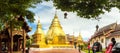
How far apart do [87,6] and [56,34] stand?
3947 centimetres

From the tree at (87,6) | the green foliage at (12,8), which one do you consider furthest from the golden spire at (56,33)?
the tree at (87,6)

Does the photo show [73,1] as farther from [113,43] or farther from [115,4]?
[113,43]

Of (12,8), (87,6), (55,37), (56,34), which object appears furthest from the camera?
(56,34)

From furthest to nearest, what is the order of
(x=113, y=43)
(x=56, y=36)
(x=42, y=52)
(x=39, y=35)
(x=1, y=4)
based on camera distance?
(x=39, y=35) → (x=56, y=36) → (x=42, y=52) → (x=1, y=4) → (x=113, y=43)

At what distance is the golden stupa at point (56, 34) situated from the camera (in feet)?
172

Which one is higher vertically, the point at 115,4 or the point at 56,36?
the point at 115,4

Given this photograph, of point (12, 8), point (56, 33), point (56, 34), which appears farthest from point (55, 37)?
point (12, 8)

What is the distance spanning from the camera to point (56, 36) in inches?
2112

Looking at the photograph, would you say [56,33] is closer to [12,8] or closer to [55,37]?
[55,37]

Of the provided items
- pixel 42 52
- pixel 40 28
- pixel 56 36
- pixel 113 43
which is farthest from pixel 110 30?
pixel 113 43

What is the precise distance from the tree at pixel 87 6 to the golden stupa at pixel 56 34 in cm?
3635

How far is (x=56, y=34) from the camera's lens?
54250mm

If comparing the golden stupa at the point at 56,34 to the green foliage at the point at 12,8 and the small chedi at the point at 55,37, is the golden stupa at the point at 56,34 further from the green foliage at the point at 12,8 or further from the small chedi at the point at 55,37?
the green foliage at the point at 12,8

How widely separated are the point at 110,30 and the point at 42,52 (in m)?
40.4
